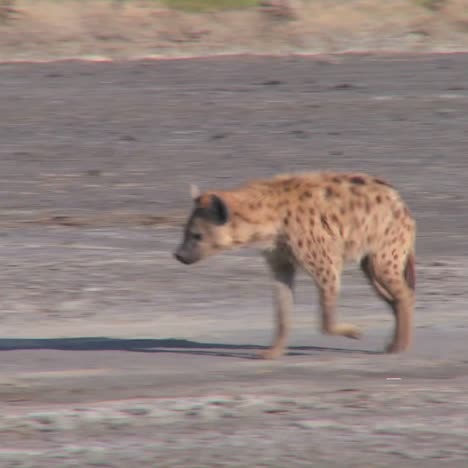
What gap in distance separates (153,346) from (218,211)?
0.88 m

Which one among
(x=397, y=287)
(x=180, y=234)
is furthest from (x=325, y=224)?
(x=180, y=234)

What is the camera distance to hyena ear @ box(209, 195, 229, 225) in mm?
8141

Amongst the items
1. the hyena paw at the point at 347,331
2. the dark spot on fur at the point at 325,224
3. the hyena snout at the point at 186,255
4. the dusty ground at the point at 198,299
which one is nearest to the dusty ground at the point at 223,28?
the dusty ground at the point at 198,299

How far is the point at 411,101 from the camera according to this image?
20.6m

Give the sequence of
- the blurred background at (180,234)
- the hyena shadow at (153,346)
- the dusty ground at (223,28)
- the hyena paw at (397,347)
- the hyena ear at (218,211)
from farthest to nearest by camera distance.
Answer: the dusty ground at (223,28)
the hyena shadow at (153,346)
the hyena paw at (397,347)
the hyena ear at (218,211)
the blurred background at (180,234)

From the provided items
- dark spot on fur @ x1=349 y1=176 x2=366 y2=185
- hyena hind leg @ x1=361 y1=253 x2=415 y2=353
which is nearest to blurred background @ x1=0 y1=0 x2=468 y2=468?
hyena hind leg @ x1=361 y1=253 x2=415 y2=353

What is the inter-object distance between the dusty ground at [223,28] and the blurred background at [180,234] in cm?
6

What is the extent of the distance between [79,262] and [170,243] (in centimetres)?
119

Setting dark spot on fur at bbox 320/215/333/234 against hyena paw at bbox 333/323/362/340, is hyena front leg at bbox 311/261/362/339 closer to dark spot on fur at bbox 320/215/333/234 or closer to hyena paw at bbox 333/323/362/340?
hyena paw at bbox 333/323/362/340

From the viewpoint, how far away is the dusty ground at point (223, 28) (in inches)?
1065

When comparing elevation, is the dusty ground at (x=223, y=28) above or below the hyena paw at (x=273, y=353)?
above

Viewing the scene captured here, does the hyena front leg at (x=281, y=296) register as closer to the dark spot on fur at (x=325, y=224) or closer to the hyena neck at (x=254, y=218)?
the hyena neck at (x=254, y=218)

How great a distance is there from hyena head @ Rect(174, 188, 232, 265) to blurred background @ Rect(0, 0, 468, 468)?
507 mm

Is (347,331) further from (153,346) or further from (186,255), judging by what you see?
(153,346)
